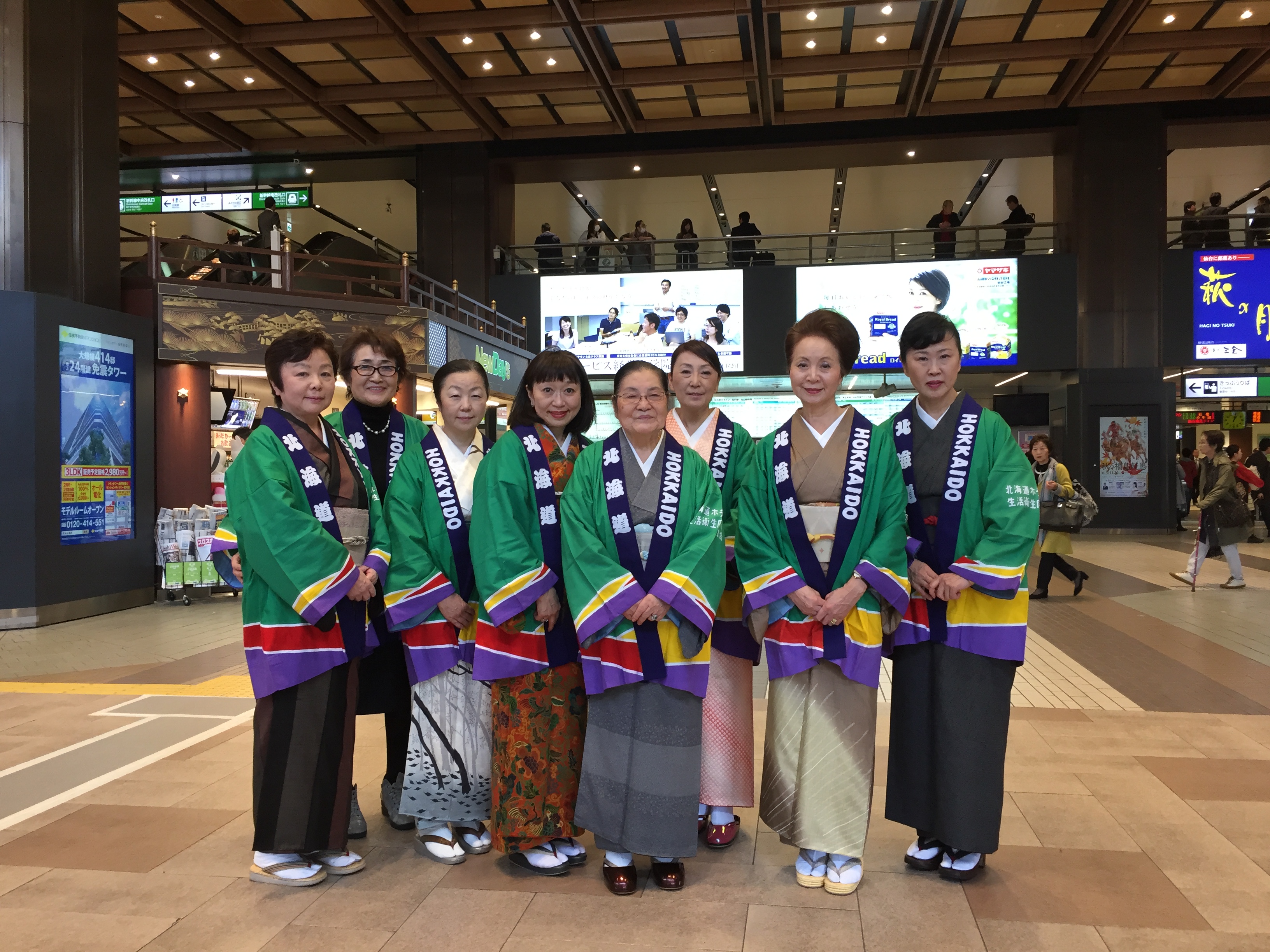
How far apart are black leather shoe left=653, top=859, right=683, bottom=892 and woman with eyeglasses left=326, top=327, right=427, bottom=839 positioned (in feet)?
2.96

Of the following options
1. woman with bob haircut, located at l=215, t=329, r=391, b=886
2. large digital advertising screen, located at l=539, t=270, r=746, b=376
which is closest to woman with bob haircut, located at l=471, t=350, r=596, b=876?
woman with bob haircut, located at l=215, t=329, r=391, b=886

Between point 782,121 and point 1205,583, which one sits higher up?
point 782,121

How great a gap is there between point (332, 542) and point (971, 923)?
1976 millimetres

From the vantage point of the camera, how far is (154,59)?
11781mm

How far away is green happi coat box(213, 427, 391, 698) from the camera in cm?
250

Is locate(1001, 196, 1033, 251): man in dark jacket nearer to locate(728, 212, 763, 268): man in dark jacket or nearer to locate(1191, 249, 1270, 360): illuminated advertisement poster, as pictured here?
locate(1191, 249, 1270, 360): illuminated advertisement poster

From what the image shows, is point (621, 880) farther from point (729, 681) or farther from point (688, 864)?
point (729, 681)

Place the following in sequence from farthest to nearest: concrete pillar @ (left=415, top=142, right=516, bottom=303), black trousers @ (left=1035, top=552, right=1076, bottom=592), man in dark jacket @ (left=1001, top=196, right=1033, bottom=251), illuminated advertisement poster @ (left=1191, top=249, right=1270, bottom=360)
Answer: concrete pillar @ (left=415, top=142, right=516, bottom=303), man in dark jacket @ (left=1001, top=196, right=1033, bottom=251), illuminated advertisement poster @ (left=1191, top=249, right=1270, bottom=360), black trousers @ (left=1035, top=552, right=1076, bottom=592)

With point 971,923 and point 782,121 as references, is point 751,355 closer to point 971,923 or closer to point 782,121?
point 782,121

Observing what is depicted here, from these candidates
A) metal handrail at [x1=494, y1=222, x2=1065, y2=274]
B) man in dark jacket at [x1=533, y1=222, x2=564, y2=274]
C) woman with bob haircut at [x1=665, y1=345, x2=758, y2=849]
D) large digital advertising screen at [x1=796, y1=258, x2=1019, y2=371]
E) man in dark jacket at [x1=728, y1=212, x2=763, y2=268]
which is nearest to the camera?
woman with bob haircut at [x1=665, y1=345, x2=758, y2=849]

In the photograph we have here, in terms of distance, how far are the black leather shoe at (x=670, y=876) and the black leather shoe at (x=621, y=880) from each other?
2.7 inches

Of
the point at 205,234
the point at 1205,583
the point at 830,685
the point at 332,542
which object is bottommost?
the point at 1205,583

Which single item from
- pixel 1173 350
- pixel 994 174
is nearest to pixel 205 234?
pixel 994 174

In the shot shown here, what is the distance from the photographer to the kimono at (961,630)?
254 centimetres
